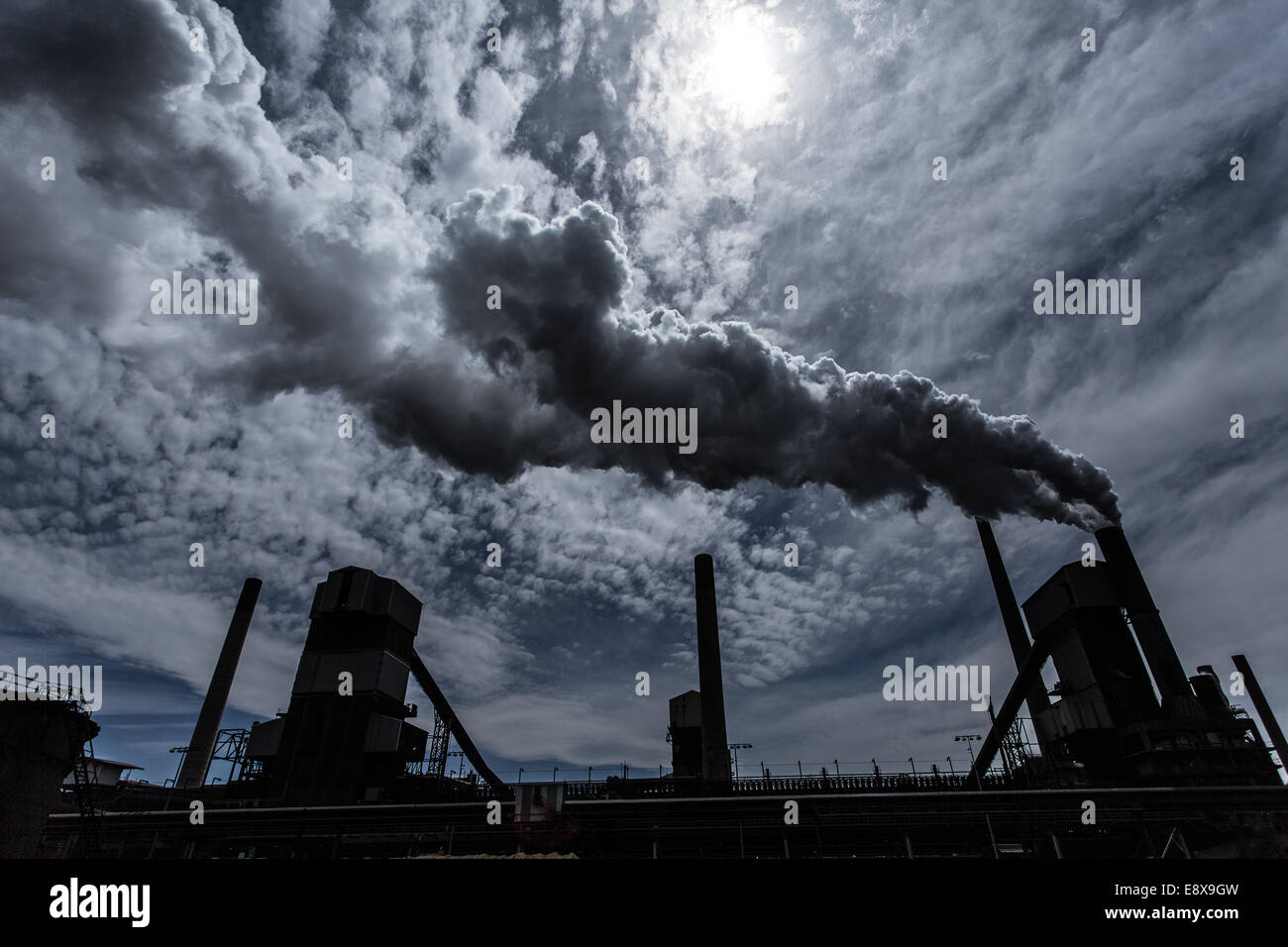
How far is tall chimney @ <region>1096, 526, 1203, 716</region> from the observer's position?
101 feet

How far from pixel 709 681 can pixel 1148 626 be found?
82.7ft

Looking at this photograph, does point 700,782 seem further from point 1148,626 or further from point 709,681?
point 1148,626

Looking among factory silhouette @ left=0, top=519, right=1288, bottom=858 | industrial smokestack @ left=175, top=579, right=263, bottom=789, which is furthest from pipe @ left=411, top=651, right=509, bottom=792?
industrial smokestack @ left=175, top=579, right=263, bottom=789

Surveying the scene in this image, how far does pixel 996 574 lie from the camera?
42719 mm

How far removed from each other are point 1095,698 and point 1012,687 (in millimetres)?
7344

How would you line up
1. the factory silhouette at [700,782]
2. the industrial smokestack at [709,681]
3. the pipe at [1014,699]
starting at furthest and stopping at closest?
1. the pipe at [1014,699]
2. the industrial smokestack at [709,681]
3. the factory silhouette at [700,782]

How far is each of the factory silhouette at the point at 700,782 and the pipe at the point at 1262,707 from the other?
5.6 inches

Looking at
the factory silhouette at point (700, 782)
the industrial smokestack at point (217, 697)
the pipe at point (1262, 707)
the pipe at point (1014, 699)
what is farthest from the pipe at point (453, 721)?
the pipe at point (1262, 707)

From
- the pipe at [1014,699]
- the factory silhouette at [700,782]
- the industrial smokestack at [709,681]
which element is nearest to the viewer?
the factory silhouette at [700,782]

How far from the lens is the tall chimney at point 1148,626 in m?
30.7

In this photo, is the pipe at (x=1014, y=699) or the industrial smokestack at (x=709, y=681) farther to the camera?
the pipe at (x=1014, y=699)

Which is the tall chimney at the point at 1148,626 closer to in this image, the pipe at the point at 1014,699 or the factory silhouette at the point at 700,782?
the factory silhouette at the point at 700,782
